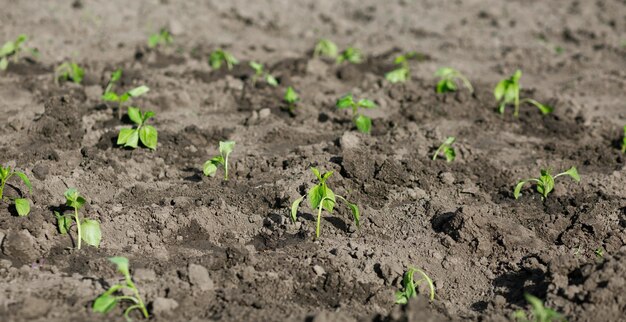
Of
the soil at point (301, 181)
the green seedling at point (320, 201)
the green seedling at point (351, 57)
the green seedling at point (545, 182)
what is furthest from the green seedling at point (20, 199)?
the green seedling at point (351, 57)

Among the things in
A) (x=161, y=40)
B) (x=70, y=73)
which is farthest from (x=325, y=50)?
(x=70, y=73)

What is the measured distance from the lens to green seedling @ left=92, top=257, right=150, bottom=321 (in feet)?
9.37

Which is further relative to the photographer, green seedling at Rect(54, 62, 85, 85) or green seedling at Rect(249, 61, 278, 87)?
green seedling at Rect(249, 61, 278, 87)

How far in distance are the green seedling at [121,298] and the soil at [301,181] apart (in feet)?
0.20

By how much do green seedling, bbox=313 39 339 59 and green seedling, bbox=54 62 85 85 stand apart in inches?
84.1

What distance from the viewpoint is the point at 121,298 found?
2945mm

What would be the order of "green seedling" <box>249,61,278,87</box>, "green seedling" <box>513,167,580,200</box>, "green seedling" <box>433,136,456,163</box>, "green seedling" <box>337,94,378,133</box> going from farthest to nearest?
"green seedling" <box>249,61,278,87</box>
"green seedling" <box>337,94,378,133</box>
"green seedling" <box>433,136,456,163</box>
"green seedling" <box>513,167,580,200</box>

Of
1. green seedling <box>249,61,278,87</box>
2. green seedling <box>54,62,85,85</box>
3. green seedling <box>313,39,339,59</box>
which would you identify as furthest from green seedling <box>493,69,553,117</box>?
green seedling <box>54,62,85,85</box>

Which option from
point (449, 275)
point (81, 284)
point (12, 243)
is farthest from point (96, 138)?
point (449, 275)

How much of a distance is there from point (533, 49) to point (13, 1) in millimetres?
5556

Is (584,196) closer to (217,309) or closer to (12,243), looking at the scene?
(217,309)

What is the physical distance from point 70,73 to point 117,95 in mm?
512

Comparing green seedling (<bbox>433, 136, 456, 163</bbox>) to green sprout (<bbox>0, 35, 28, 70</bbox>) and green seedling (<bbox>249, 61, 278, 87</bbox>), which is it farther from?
green sprout (<bbox>0, 35, 28, 70</bbox>)

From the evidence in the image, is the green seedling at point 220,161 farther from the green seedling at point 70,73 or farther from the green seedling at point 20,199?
the green seedling at point 70,73
